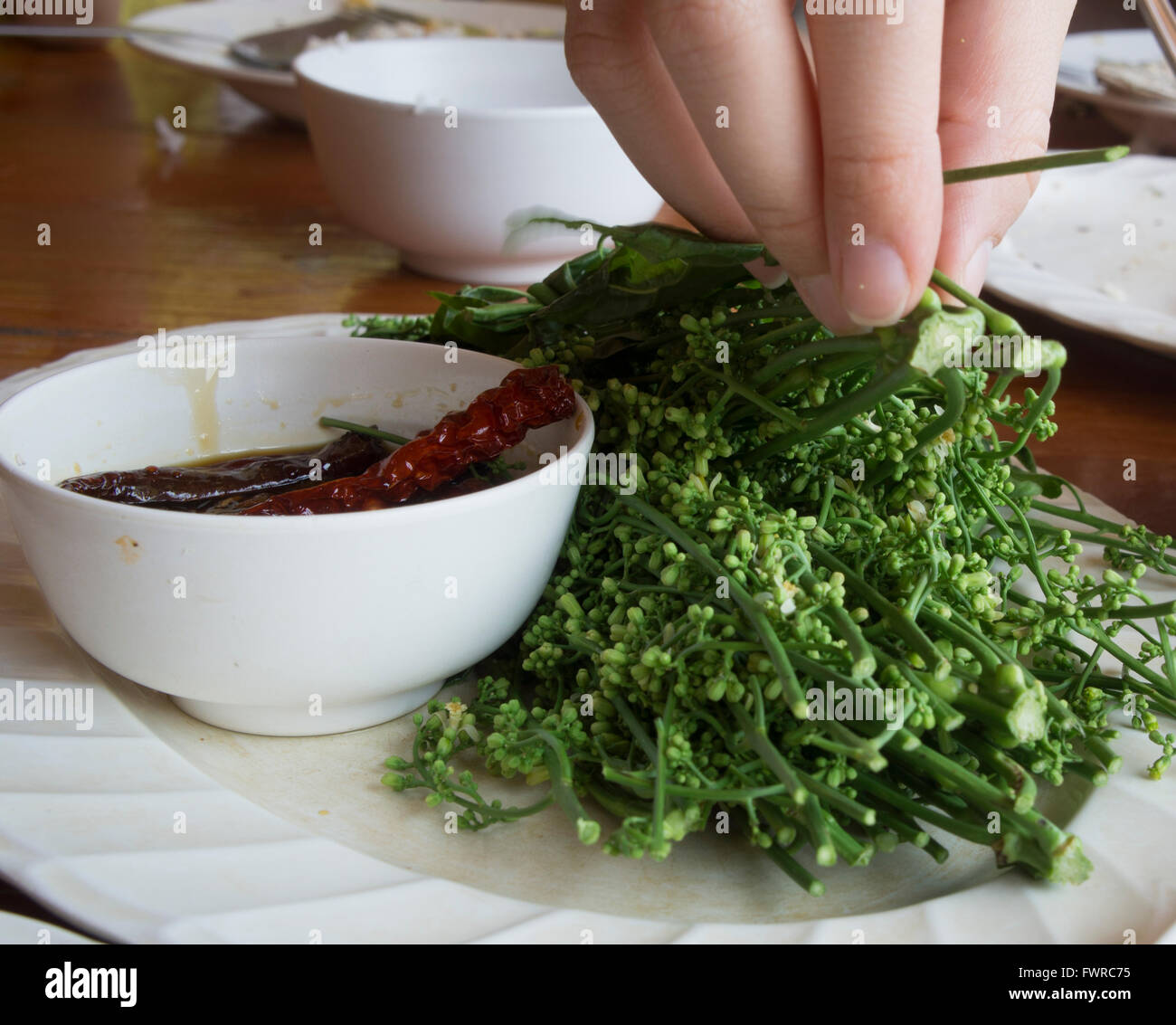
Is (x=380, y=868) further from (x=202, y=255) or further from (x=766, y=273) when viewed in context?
(x=202, y=255)

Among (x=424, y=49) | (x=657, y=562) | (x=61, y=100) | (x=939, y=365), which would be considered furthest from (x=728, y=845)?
(x=61, y=100)

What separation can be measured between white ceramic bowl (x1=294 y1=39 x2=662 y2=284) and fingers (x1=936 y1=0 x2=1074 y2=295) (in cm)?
73

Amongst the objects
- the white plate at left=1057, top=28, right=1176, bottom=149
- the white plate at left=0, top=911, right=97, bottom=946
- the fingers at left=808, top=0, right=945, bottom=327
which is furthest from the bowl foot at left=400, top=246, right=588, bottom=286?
the white plate at left=0, top=911, right=97, bottom=946

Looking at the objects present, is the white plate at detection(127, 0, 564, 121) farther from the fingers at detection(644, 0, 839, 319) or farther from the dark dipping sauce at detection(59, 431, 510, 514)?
the fingers at detection(644, 0, 839, 319)

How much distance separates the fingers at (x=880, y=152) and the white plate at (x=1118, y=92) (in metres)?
1.39

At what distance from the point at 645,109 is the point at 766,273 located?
0.44 feet

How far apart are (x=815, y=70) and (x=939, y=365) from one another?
0.15 metres

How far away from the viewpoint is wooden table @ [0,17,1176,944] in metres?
1.18

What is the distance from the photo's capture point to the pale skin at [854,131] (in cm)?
53

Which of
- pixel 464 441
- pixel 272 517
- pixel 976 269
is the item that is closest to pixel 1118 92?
pixel 976 269

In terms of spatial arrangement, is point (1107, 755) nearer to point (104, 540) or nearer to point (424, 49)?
point (104, 540)

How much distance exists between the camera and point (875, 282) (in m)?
0.55

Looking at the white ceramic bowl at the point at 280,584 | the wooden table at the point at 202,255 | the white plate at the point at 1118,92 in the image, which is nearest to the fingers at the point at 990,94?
the white ceramic bowl at the point at 280,584

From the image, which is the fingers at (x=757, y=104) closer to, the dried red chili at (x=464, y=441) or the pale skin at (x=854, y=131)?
the pale skin at (x=854, y=131)
